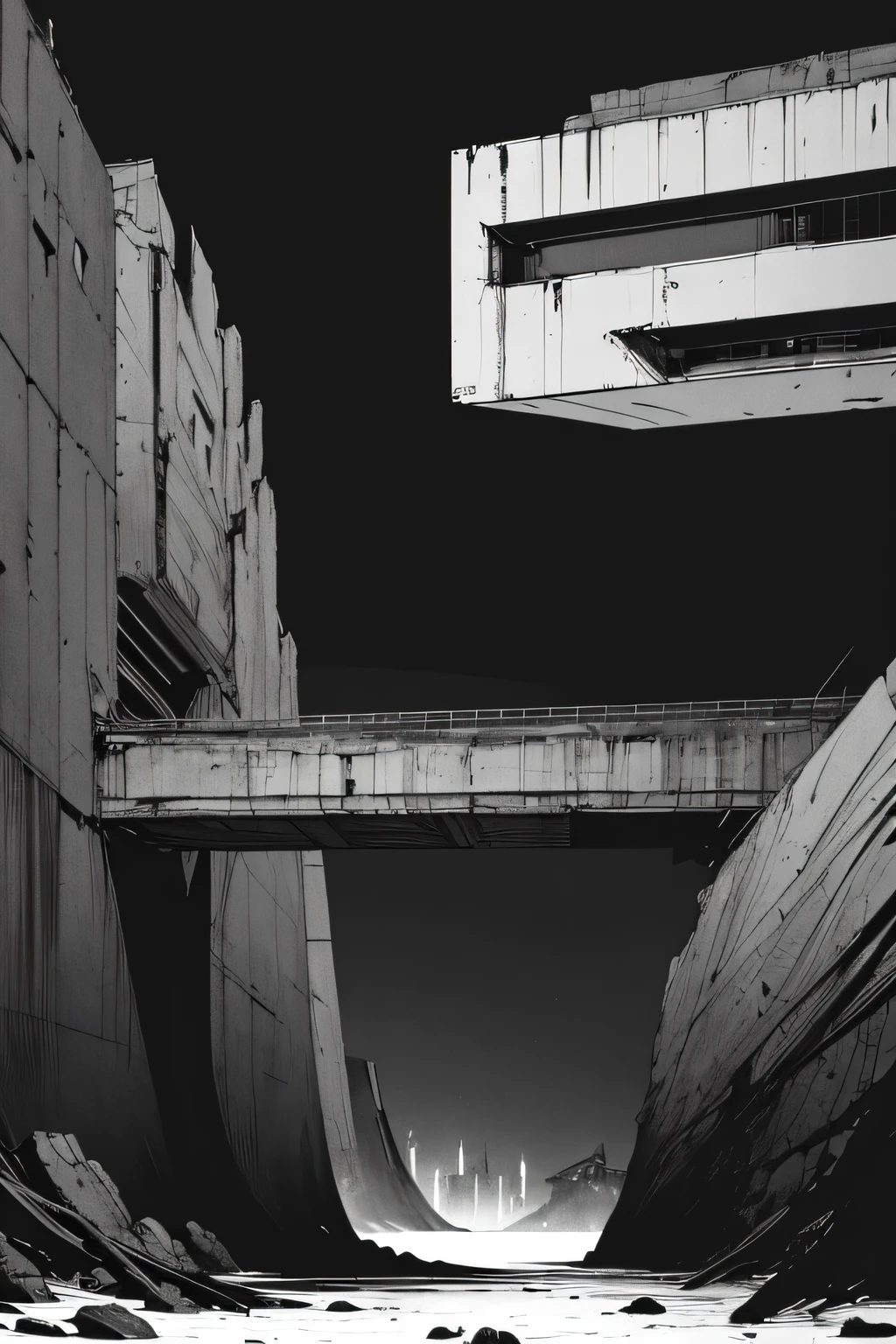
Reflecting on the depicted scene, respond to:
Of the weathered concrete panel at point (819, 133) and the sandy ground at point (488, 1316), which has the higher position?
the weathered concrete panel at point (819, 133)

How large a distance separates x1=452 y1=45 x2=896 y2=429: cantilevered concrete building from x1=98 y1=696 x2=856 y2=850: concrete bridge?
799 cm

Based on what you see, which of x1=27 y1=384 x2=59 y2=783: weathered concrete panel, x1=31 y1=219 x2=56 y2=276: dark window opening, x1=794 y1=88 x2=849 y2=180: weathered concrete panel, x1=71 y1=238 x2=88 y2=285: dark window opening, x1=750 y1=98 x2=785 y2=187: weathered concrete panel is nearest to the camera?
x1=27 y1=384 x2=59 y2=783: weathered concrete panel

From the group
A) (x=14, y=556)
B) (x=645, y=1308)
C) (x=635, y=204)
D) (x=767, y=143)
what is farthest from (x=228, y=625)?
(x=645, y=1308)

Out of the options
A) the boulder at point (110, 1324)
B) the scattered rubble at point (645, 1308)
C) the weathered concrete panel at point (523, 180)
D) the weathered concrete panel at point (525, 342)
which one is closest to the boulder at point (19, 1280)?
the boulder at point (110, 1324)

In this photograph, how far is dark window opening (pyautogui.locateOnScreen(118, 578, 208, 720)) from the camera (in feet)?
101

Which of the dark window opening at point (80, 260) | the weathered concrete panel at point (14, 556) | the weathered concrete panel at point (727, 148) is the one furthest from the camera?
the weathered concrete panel at point (727, 148)

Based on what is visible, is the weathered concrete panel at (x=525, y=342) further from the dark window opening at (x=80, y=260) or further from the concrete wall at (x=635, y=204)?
the dark window opening at (x=80, y=260)

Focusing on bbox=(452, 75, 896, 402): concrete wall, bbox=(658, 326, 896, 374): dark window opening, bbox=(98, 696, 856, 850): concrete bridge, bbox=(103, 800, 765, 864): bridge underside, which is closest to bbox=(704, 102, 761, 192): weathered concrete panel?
bbox=(452, 75, 896, 402): concrete wall

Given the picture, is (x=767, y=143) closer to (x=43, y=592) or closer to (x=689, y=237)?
(x=689, y=237)

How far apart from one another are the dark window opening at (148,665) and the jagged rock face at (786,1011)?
11.5 m

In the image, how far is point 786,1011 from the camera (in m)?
27.7

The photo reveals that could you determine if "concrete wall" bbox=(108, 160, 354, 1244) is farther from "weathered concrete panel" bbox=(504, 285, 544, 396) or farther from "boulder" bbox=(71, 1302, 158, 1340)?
"boulder" bbox=(71, 1302, 158, 1340)

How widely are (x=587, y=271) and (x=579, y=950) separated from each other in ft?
92.0

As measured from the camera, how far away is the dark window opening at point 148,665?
101ft
